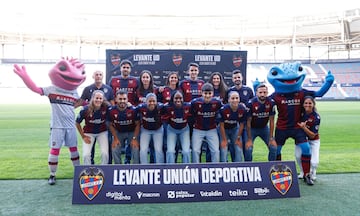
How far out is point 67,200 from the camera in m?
3.77

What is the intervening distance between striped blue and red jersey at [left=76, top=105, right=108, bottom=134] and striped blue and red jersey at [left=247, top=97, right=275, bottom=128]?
7.42 ft

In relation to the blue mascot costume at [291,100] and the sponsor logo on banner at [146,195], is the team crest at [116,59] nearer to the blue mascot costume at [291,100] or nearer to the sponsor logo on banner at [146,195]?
the blue mascot costume at [291,100]

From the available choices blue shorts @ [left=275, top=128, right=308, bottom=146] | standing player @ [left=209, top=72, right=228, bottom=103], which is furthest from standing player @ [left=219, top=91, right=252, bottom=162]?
standing player @ [left=209, top=72, right=228, bottom=103]

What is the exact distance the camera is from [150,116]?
15.4ft

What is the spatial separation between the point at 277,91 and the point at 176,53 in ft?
8.92

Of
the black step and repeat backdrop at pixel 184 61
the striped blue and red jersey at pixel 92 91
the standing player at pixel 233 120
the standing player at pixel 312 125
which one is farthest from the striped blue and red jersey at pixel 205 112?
the black step and repeat backdrop at pixel 184 61

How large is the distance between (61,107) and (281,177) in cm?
327

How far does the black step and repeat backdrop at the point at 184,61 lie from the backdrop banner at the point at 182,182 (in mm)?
3378

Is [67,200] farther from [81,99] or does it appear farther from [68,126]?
[81,99]

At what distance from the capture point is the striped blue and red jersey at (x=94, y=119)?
4570 mm

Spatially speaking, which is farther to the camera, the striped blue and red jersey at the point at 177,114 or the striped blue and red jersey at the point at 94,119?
the striped blue and red jersey at the point at 177,114

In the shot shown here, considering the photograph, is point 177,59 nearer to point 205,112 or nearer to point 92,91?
point 92,91

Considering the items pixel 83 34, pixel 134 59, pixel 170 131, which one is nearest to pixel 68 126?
pixel 170 131

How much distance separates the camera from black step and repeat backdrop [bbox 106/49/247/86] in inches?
265
